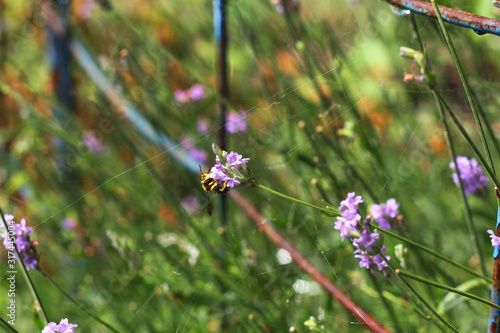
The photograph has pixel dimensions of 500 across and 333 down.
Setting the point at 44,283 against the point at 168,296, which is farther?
the point at 44,283

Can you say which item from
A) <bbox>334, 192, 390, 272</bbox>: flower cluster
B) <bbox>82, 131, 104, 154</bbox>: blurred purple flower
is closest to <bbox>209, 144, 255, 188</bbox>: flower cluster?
<bbox>334, 192, 390, 272</bbox>: flower cluster

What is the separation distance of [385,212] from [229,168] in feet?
0.93

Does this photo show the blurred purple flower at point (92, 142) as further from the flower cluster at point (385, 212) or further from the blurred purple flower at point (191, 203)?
the flower cluster at point (385, 212)

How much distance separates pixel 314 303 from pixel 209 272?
8.3 inches

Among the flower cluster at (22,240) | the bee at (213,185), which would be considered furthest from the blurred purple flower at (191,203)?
the bee at (213,185)

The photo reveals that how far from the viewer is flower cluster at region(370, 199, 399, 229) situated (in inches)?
29.0

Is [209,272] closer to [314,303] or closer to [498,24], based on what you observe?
[314,303]

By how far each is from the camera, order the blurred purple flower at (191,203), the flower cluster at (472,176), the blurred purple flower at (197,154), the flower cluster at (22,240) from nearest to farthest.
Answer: the flower cluster at (22,240)
the flower cluster at (472,176)
the blurred purple flower at (197,154)
the blurred purple flower at (191,203)

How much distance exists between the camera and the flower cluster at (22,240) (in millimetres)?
662

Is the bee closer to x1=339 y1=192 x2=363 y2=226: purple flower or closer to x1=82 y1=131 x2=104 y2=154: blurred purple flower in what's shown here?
x1=339 y1=192 x2=363 y2=226: purple flower

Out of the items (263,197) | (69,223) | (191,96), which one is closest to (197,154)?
(263,197)

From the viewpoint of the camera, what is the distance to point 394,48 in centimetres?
156

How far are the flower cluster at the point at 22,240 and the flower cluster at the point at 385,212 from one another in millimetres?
423

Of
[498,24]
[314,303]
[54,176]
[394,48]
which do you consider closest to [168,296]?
[314,303]
